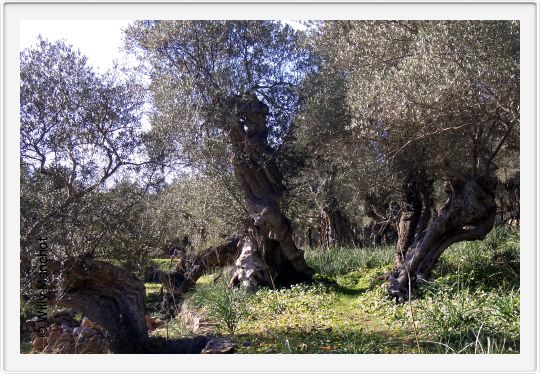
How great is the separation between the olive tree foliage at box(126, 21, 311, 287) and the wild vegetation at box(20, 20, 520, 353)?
1.5 inches

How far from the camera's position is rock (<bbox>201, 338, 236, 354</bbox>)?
23.1 feet

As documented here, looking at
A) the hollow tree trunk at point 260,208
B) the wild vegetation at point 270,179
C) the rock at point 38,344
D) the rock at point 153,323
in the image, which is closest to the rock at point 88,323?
the wild vegetation at point 270,179

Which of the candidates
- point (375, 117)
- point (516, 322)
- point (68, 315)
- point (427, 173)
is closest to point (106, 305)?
point (68, 315)

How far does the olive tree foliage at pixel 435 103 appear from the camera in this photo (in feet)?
23.4

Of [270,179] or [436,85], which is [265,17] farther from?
[270,179]

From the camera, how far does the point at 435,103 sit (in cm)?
772

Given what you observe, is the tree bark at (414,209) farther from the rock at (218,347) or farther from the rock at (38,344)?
the rock at (38,344)

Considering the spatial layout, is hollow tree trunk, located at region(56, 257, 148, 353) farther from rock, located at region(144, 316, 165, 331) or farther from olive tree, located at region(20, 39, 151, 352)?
rock, located at region(144, 316, 165, 331)

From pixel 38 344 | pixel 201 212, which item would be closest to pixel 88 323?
pixel 38 344

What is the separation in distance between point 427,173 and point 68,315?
713cm

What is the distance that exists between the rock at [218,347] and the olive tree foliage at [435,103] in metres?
3.10

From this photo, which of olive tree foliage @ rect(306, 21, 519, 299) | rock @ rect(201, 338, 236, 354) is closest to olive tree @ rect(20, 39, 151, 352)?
rock @ rect(201, 338, 236, 354)

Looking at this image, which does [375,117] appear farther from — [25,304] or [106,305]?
[25,304]
